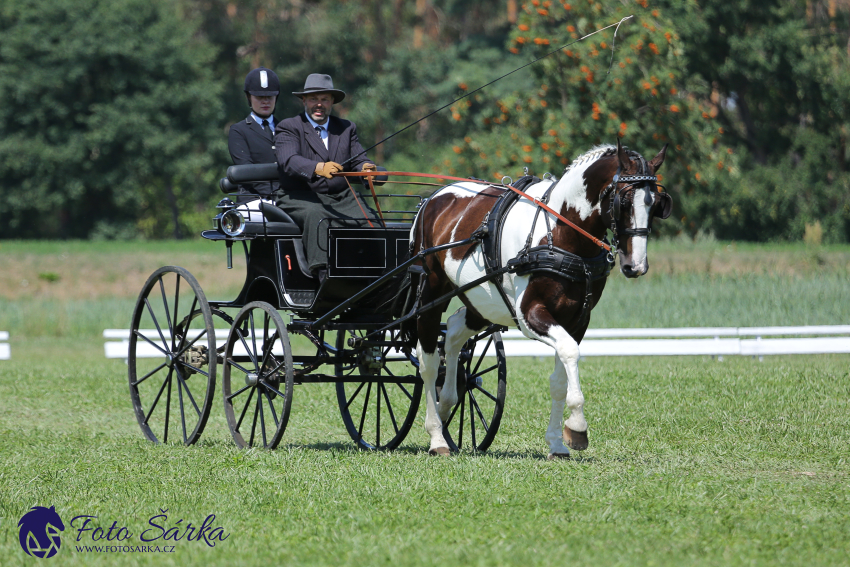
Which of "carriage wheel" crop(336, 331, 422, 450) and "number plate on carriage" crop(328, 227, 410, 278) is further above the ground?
"number plate on carriage" crop(328, 227, 410, 278)

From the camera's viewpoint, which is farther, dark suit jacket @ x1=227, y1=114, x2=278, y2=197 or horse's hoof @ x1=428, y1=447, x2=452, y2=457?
dark suit jacket @ x1=227, y1=114, x2=278, y2=197

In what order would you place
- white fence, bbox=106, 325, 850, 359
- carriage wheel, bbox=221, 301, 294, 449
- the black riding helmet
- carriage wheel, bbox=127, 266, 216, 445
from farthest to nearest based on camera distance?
white fence, bbox=106, 325, 850, 359
the black riding helmet
carriage wheel, bbox=127, 266, 216, 445
carriage wheel, bbox=221, 301, 294, 449

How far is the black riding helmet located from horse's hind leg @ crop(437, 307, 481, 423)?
106 inches

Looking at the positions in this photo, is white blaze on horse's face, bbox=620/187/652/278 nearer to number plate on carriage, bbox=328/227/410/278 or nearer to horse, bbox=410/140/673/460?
horse, bbox=410/140/673/460

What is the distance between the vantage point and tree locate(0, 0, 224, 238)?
37.1m

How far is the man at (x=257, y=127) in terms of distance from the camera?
9219mm

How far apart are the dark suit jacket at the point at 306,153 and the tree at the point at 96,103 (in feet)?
99.1

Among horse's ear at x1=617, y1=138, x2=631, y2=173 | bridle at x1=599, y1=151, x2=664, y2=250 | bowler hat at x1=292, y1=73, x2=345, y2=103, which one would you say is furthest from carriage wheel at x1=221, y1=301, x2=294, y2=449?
horse's ear at x1=617, y1=138, x2=631, y2=173

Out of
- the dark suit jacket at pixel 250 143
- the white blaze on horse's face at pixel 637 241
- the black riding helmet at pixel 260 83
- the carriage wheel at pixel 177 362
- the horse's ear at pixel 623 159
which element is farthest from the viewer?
the black riding helmet at pixel 260 83

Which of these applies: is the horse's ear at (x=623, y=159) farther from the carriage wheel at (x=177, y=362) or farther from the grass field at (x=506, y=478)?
the carriage wheel at (x=177, y=362)

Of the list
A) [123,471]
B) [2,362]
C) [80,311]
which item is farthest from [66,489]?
[80,311]

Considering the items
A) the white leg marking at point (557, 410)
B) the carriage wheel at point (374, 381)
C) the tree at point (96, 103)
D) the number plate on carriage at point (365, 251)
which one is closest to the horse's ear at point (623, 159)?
the white leg marking at point (557, 410)

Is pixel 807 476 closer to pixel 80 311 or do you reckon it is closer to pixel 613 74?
pixel 613 74

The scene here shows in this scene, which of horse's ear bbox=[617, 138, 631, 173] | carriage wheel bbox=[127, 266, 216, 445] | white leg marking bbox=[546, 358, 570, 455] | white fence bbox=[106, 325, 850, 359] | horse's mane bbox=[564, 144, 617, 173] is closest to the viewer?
horse's ear bbox=[617, 138, 631, 173]
